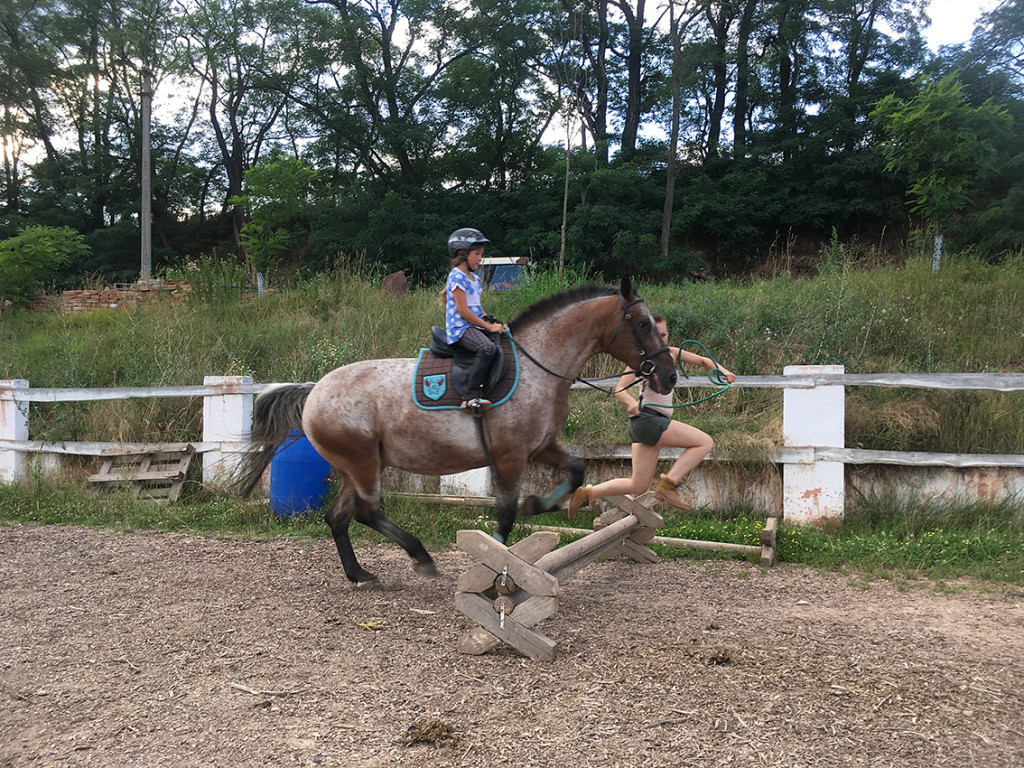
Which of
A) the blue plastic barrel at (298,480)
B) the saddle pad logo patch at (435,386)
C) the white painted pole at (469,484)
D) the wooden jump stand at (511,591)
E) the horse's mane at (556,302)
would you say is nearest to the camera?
the wooden jump stand at (511,591)

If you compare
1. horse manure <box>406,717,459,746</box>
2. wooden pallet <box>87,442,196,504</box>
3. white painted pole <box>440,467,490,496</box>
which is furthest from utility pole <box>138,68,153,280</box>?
horse manure <box>406,717,459,746</box>

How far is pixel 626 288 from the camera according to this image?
5223mm

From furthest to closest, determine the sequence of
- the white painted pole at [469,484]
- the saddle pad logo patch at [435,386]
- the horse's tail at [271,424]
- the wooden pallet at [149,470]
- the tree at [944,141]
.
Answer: the tree at [944,141] → the wooden pallet at [149,470] → the white painted pole at [469,484] → the horse's tail at [271,424] → the saddle pad logo patch at [435,386]

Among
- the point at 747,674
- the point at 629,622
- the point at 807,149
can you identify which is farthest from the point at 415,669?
the point at 807,149

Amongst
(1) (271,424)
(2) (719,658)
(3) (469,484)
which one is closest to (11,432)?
(1) (271,424)

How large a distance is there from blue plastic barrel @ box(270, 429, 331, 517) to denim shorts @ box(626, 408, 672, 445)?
3635 millimetres

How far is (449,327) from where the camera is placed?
522 centimetres

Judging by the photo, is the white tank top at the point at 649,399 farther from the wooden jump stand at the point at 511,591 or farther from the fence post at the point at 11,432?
the fence post at the point at 11,432

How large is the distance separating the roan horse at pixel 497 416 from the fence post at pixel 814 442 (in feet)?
7.03

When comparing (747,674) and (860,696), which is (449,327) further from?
(860,696)

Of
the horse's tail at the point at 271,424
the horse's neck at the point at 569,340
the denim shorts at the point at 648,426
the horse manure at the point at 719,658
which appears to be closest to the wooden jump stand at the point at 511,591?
the horse manure at the point at 719,658

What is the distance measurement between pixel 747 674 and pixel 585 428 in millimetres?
4308

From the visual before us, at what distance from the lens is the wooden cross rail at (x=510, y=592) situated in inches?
160

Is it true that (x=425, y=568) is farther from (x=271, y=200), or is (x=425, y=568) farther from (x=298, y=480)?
(x=271, y=200)
